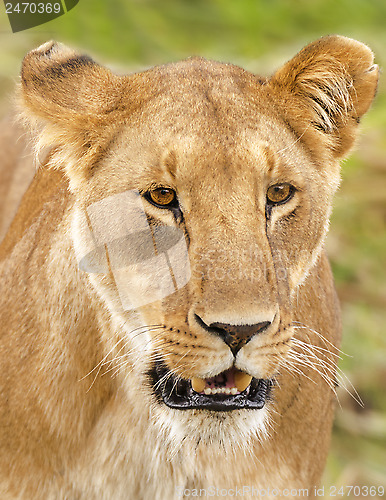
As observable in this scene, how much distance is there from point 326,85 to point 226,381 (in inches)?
34.9

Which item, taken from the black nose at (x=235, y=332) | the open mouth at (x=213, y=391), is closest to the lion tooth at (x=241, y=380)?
the open mouth at (x=213, y=391)

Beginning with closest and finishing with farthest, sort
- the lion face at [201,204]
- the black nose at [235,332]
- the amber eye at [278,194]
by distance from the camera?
the black nose at [235,332]
the lion face at [201,204]
the amber eye at [278,194]

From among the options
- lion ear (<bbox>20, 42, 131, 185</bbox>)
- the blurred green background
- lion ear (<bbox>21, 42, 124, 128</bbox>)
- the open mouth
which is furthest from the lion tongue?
the blurred green background

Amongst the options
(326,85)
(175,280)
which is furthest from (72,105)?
(326,85)

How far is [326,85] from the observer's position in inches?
98.0

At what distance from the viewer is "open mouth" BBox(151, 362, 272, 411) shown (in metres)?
2.17

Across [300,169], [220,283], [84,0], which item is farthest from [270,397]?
[84,0]

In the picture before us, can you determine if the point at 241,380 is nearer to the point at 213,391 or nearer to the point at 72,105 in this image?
the point at 213,391

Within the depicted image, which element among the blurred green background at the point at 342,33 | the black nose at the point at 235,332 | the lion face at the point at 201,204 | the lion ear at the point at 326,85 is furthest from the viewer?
the blurred green background at the point at 342,33

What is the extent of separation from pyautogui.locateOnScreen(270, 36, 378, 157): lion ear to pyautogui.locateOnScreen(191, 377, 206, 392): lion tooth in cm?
76

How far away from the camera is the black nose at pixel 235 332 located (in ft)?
6.63

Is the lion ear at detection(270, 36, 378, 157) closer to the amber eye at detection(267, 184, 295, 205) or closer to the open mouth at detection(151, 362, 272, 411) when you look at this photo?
the amber eye at detection(267, 184, 295, 205)

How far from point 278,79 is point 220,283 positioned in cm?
70

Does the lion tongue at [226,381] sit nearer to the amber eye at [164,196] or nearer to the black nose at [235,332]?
the black nose at [235,332]
